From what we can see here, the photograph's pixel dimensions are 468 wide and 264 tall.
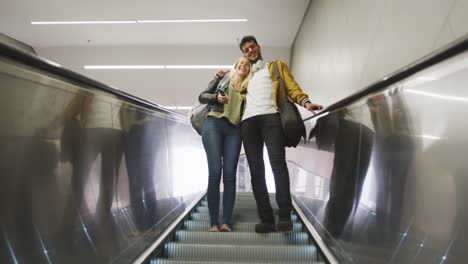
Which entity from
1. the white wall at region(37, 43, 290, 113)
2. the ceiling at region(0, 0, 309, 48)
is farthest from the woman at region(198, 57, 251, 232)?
the white wall at region(37, 43, 290, 113)

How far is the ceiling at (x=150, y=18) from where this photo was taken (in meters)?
7.75

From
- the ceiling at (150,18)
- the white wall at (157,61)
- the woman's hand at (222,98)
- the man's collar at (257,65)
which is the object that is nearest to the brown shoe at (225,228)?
the woman's hand at (222,98)

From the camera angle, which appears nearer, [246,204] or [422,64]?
[422,64]

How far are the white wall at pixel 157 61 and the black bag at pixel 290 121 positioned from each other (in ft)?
25.9

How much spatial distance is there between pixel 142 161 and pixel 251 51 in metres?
1.19

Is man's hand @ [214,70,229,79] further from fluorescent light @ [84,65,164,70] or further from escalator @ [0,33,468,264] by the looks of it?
fluorescent light @ [84,65,164,70]

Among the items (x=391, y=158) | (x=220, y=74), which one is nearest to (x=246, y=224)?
(x=220, y=74)

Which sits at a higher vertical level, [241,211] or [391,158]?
[391,158]

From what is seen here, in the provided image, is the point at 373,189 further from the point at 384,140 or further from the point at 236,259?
the point at 236,259

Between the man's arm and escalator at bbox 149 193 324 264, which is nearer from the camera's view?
escalator at bbox 149 193 324 264

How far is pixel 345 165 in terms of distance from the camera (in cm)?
229

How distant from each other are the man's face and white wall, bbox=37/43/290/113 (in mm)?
7663

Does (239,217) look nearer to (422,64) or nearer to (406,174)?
(406,174)

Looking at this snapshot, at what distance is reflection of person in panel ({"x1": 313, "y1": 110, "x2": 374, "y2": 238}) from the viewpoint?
6.46 feet
